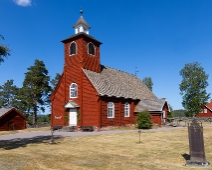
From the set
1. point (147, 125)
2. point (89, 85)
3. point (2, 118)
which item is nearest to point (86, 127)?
point (89, 85)

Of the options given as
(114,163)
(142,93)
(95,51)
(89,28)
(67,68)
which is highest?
(89,28)

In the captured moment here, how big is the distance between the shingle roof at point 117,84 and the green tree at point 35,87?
19.7 meters

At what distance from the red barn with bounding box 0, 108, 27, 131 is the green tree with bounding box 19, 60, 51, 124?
12457mm

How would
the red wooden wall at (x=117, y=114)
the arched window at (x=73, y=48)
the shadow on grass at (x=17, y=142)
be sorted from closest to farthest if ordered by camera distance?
the shadow on grass at (x=17, y=142) < the red wooden wall at (x=117, y=114) < the arched window at (x=73, y=48)

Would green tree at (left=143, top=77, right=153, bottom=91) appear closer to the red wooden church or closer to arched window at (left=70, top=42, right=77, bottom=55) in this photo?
the red wooden church

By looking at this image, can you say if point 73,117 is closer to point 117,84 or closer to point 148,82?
point 117,84

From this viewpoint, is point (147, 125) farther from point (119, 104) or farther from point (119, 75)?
point (119, 75)

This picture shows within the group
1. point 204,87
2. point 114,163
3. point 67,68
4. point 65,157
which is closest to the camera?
point 114,163

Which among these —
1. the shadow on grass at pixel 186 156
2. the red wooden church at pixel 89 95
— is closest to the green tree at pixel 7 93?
the red wooden church at pixel 89 95

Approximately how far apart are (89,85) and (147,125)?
976cm

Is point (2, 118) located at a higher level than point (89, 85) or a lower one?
lower

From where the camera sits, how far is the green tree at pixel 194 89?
165 feet

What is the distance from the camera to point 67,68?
31.7 m

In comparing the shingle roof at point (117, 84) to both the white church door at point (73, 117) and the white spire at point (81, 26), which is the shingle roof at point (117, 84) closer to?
the white church door at point (73, 117)
